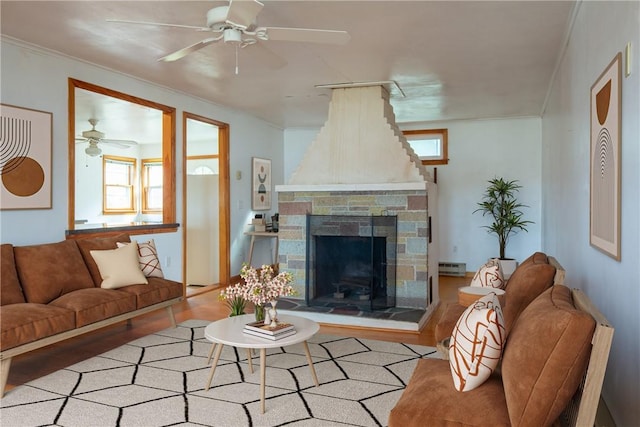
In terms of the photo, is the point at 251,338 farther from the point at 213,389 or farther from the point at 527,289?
the point at 527,289

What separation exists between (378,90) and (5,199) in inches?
142

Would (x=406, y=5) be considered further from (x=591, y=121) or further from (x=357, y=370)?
(x=357, y=370)

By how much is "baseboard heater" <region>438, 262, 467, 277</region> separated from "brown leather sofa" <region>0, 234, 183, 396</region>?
4526 mm

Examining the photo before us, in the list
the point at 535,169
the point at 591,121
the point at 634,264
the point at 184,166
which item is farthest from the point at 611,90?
the point at 535,169

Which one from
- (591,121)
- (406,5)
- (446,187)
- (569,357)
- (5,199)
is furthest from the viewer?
(446,187)

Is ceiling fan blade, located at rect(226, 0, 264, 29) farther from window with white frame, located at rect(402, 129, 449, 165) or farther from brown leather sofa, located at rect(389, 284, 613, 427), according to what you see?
window with white frame, located at rect(402, 129, 449, 165)

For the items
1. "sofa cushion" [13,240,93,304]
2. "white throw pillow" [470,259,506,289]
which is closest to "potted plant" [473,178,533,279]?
"white throw pillow" [470,259,506,289]

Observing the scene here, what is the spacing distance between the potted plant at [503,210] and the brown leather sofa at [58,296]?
4659mm

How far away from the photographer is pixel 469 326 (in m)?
1.80

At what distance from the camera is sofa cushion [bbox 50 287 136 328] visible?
3.28 meters

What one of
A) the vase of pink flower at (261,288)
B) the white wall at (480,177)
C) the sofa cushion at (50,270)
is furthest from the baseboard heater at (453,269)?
the sofa cushion at (50,270)

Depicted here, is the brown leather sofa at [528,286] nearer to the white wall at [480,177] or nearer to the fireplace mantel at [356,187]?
the fireplace mantel at [356,187]

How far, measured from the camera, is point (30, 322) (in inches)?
115

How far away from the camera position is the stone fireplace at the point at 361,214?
466 cm
